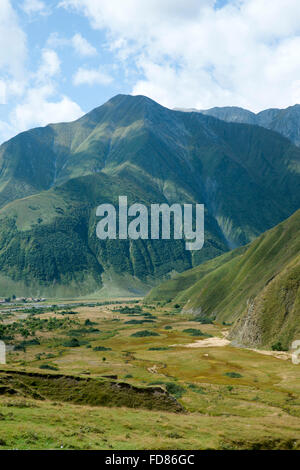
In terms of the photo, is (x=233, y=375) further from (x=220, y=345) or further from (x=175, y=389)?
(x=220, y=345)

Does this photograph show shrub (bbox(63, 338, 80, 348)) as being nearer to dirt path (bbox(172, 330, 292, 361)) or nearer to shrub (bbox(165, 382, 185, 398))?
dirt path (bbox(172, 330, 292, 361))

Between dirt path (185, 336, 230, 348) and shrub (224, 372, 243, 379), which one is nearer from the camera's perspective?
shrub (224, 372, 243, 379)

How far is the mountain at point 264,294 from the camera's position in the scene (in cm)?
10856

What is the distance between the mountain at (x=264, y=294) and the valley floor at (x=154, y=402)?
8.15 meters

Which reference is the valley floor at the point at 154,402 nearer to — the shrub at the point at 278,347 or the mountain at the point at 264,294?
the shrub at the point at 278,347

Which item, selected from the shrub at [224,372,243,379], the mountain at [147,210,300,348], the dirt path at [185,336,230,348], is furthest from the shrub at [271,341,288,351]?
the shrub at [224,372,243,379]

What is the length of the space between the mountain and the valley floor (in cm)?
815

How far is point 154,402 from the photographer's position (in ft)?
153

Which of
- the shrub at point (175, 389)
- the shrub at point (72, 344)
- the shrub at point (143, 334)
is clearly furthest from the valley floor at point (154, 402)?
the shrub at point (143, 334)

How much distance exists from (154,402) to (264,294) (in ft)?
260

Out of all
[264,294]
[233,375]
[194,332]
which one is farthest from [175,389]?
[194,332]

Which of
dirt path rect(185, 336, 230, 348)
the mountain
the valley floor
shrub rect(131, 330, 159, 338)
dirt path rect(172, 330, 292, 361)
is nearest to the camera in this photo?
the valley floor

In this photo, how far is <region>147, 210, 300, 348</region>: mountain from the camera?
108562 millimetres

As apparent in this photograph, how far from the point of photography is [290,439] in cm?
3547
